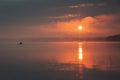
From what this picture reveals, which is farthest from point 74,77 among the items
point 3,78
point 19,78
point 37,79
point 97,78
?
point 3,78

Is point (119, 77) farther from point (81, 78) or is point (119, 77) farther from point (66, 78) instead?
point (66, 78)

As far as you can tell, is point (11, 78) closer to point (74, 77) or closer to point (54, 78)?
point (54, 78)

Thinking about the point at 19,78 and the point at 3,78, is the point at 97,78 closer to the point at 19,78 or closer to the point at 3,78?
the point at 19,78

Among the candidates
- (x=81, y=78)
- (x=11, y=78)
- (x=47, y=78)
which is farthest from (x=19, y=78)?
(x=81, y=78)

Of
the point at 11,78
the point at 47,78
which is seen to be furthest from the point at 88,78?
the point at 11,78

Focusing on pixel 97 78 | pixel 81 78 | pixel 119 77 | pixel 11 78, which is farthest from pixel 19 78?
pixel 119 77

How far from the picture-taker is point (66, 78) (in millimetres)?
47406

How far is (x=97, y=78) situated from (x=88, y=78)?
1844 mm

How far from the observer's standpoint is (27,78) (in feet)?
155

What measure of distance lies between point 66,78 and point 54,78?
2.45m

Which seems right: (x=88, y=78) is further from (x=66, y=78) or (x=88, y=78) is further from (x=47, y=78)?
(x=47, y=78)

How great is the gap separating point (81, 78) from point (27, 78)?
10709 millimetres

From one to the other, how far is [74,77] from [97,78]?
4.61 meters

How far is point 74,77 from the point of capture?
48719 millimetres
